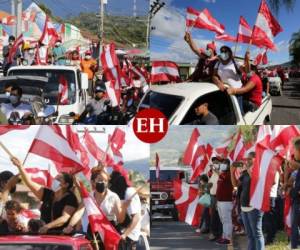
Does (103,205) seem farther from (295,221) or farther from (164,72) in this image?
(295,221)

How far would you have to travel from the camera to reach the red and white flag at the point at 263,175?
440 cm

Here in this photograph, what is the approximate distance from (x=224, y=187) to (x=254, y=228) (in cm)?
38

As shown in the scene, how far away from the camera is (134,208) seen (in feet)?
14.0

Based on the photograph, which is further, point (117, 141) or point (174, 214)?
point (174, 214)

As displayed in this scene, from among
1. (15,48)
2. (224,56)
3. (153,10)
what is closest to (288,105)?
(224,56)

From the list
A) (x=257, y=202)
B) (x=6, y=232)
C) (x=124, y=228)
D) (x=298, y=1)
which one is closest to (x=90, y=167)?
(x=124, y=228)

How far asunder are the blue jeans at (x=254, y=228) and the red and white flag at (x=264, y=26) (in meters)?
1.30

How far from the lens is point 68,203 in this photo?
4.30 meters

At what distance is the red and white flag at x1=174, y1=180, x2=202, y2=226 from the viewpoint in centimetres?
439

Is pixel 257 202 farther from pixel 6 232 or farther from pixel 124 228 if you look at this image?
pixel 6 232

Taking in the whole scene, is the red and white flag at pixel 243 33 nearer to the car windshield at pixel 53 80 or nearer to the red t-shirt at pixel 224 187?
the red t-shirt at pixel 224 187

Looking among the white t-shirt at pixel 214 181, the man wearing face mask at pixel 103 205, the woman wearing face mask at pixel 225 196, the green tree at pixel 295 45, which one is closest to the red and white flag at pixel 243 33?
the green tree at pixel 295 45

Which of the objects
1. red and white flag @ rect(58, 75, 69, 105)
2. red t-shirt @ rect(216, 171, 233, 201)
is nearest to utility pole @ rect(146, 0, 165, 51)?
red and white flag @ rect(58, 75, 69, 105)

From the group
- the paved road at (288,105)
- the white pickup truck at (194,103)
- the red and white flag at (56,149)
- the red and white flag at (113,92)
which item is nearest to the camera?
the white pickup truck at (194,103)
